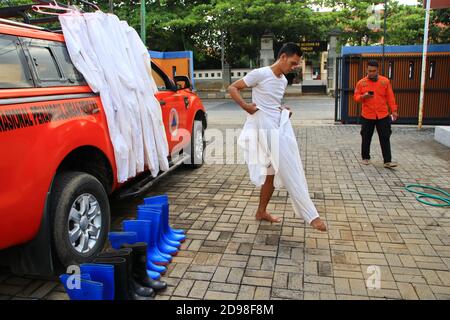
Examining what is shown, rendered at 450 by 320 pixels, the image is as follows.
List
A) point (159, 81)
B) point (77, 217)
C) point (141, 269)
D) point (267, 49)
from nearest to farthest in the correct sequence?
point (141, 269), point (77, 217), point (159, 81), point (267, 49)

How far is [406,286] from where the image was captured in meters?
3.18

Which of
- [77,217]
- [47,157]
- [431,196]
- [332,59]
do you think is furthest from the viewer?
[332,59]

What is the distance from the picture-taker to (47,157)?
9.74ft

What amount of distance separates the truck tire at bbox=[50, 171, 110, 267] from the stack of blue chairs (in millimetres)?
216

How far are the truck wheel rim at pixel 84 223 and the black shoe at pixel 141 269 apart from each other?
1.53 ft

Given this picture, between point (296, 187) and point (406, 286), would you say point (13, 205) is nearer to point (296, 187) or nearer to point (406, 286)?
point (296, 187)

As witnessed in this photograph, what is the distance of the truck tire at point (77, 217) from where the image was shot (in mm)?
3092

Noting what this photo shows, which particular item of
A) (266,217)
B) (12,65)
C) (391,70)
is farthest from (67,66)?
(391,70)

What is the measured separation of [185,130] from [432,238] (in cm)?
357

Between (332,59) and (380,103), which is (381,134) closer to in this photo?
(380,103)

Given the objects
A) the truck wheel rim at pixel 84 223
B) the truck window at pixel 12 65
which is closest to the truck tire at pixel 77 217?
the truck wheel rim at pixel 84 223

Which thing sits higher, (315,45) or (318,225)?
(315,45)

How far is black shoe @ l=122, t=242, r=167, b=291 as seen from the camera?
3150mm

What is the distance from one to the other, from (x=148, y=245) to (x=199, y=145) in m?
3.58
